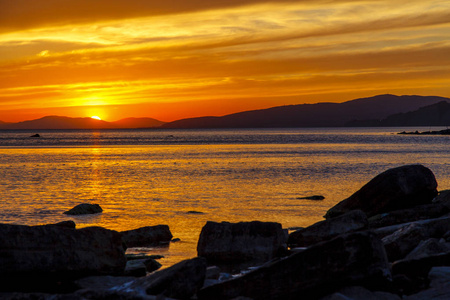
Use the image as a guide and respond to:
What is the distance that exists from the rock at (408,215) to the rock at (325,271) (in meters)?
6.70

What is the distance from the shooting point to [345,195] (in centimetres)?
2316

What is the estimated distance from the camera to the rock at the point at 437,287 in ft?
23.7

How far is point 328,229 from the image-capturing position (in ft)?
40.9

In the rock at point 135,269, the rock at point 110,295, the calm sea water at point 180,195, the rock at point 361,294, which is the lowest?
the calm sea water at point 180,195

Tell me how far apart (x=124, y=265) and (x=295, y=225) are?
7642 millimetres

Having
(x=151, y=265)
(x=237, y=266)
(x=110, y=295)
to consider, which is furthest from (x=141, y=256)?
(x=110, y=295)

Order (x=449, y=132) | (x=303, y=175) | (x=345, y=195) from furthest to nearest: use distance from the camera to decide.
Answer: (x=449, y=132)
(x=303, y=175)
(x=345, y=195)

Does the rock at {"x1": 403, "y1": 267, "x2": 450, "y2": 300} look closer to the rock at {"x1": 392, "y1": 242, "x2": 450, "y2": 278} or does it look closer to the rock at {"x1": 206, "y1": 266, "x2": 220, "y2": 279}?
the rock at {"x1": 392, "y1": 242, "x2": 450, "y2": 278}

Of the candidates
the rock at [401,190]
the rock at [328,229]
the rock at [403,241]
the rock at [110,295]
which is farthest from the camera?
the rock at [401,190]

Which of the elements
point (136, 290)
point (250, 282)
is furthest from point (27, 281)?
point (250, 282)

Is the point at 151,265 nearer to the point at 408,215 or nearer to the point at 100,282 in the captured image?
the point at 100,282

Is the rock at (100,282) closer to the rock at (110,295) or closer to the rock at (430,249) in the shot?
the rock at (110,295)

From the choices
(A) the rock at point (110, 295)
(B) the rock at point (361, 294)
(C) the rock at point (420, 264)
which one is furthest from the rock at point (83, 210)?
(B) the rock at point (361, 294)

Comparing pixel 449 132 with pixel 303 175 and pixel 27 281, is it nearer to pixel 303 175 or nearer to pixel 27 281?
pixel 303 175
